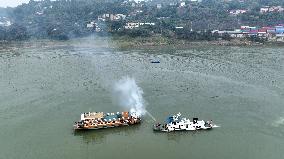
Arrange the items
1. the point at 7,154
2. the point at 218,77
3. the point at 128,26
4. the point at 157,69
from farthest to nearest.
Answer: the point at 128,26
the point at 157,69
the point at 218,77
the point at 7,154

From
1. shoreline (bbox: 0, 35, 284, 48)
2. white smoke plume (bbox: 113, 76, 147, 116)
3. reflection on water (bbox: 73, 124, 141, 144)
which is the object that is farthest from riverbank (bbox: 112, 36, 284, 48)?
reflection on water (bbox: 73, 124, 141, 144)

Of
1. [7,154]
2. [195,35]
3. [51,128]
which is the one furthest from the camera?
[195,35]

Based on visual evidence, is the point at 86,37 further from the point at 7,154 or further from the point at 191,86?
the point at 7,154

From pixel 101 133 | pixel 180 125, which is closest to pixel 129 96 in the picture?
pixel 101 133

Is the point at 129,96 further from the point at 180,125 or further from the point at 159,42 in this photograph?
the point at 159,42

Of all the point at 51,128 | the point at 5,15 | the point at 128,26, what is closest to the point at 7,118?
the point at 51,128
